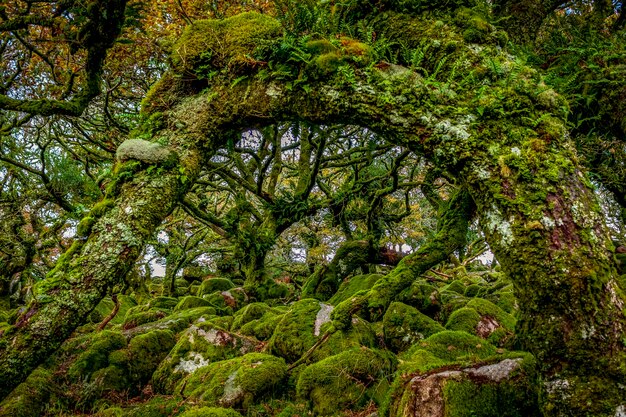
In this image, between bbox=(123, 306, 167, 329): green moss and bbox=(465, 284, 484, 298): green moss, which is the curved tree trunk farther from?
bbox=(123, 306, 167, 329): green moss

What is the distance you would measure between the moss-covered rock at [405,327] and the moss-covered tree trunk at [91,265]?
12.2ft

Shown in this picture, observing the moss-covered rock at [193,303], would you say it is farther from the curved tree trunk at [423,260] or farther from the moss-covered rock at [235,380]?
the curved tree trunk at [423,260]

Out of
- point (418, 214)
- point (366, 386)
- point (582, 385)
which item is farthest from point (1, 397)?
point (418, 214)

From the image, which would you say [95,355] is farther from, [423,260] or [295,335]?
[423,260]

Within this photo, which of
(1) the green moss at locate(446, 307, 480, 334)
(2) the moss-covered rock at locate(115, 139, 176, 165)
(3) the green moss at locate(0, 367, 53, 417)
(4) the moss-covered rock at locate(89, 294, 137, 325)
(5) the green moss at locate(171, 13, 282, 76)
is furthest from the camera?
(4) the moss-covered rock at locate(89, 294, 137, 325)

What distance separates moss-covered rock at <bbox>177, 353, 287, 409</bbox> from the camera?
426 centimetres

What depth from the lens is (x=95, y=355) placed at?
18.0 feet

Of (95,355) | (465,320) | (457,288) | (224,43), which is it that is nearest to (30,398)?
(95,355)

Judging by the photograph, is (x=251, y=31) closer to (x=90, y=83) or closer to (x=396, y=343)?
(x=90, y=83)

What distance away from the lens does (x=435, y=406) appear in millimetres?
2863

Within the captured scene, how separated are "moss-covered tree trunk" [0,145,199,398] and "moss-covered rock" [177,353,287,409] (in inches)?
77.6

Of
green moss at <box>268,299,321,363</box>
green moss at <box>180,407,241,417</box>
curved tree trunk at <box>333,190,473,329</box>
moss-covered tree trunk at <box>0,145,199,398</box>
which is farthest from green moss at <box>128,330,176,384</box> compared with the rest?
curved tree trunk at <box>333,190,473,329</box>

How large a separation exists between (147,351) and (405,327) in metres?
4.14

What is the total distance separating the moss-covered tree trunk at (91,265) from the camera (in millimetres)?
2814
